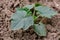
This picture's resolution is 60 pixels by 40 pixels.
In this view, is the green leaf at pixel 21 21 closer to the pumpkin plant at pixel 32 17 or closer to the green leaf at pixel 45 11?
the pumpkin plant at pixel 32 17

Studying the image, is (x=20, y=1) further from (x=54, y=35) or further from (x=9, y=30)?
(x=54, y=35)

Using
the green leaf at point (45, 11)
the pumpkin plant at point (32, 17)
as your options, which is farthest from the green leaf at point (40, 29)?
the green leaf at point (45, 11)

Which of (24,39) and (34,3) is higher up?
(34,3)

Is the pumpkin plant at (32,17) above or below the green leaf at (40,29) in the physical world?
above

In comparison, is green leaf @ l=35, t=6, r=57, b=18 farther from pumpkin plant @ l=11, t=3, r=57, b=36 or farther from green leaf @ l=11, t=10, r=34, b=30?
green leaf @ l=11, t=10, r=34, b=30

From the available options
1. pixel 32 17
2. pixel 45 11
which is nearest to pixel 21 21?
pixel 32 17

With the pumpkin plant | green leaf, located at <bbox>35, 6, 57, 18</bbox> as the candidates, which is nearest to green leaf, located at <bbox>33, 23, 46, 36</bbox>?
the pumpkin plant

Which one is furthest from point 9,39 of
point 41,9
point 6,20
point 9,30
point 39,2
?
point 39,2
